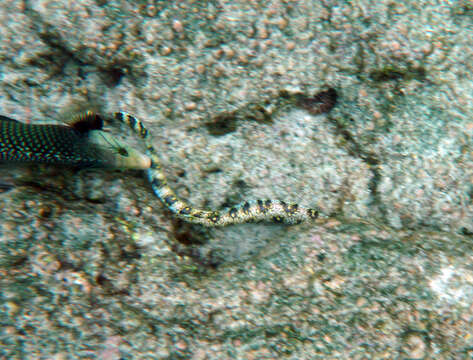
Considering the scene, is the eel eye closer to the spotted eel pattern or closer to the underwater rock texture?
the underwater rock texture

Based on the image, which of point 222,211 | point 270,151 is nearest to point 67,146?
point 222,211

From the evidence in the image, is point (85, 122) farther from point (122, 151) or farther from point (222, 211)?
point (222, 211)

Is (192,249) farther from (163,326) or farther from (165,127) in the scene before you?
(165,127)

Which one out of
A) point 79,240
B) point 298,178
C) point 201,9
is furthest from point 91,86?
point 298,178

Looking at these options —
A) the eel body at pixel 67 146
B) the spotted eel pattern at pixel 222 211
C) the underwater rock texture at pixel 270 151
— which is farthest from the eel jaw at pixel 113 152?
the spotted eel pattern at pixel 222 211

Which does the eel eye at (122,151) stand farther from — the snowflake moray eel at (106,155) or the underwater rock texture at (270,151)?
the underwater rock texture at (270,151)

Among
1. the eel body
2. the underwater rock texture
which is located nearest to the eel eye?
the eel body
